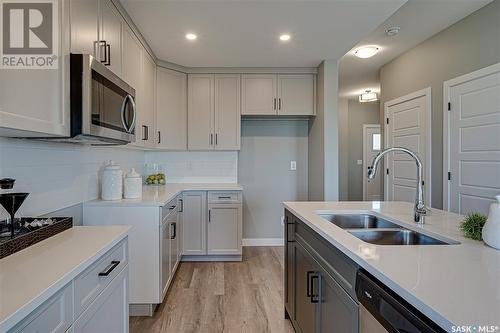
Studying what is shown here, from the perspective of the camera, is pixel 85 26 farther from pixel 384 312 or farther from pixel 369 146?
pixel 369 146

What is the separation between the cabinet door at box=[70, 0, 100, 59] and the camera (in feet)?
5.30

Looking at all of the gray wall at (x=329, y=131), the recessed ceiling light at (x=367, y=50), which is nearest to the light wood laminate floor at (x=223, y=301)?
the gray wall at (x=329, y=131)

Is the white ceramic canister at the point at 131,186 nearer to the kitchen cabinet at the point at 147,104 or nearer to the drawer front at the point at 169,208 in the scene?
the drawer front at the point at 169,208

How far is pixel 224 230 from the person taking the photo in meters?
3.67

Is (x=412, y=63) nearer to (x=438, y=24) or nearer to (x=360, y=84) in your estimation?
(x=438, y=24)

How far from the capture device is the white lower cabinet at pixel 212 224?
3.62 m

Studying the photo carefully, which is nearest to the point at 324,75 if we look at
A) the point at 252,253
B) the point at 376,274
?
the point at 252,253

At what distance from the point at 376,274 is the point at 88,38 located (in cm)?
190

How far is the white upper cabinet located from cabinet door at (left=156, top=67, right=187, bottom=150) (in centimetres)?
210

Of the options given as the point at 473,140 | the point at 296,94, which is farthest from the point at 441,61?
the point at 296,94

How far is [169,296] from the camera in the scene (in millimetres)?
2801

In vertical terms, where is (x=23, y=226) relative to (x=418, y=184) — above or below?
below

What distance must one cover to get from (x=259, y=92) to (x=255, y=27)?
1.24 metres

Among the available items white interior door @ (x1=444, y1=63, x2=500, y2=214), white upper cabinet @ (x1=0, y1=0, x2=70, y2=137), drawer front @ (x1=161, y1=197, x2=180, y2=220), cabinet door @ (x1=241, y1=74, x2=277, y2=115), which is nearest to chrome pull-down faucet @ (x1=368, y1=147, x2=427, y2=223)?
white upper cabinet @ (x1=0, y1=0, x2=70, y2=137)
